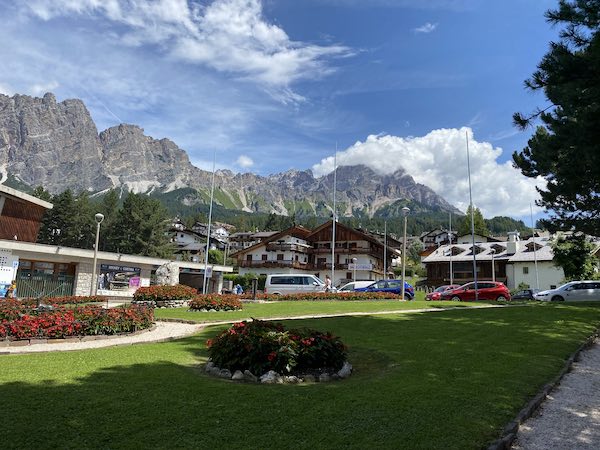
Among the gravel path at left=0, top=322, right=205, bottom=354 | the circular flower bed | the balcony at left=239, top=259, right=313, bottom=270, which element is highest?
the balcony at left=239, top=259, right=313, bottom=270

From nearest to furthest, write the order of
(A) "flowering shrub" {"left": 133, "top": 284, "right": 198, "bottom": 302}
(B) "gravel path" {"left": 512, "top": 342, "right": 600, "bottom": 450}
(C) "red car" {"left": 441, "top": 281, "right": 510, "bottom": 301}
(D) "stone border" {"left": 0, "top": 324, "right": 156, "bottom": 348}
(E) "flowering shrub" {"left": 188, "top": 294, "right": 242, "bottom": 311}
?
(B) "gravel path" {"left": 512, "top": 342, "right": 600, "bottom": 450} → (D) "stone border" {"left": 0, "top": 324, "right": 156, "bottom": 348} → (E) "flowering shrub" {"left": 188, "top": 294, "right": 242, "bottom": 311} → (A) "flowering shrub" {"left": 133, "top": 284, "right": 198, "bottom": 302} → (C) "red car" {"left": 441, "top": 281, "right": 510, "bottom": 301}

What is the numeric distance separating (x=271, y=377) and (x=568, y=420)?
14.8 ft

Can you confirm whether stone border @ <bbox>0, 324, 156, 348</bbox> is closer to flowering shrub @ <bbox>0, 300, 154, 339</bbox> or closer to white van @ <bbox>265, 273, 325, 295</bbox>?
flowering shrub @ <bbox>0, 300, 154, 339</bbox>

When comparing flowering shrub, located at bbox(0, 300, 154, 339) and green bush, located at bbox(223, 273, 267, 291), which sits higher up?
green bush, located at bbox(223, 273, 267, 291)

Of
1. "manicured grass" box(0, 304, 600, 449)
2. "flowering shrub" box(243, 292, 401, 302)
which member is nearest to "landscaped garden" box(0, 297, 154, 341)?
"manicured grass" box(0, 304, 600, 449)

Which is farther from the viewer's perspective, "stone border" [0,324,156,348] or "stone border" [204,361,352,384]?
"stone border" [0,324,156,348]

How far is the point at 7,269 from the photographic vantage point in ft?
95.5

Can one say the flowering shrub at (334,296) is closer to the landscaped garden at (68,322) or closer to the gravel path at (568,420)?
the landscaped garden at (68,322)

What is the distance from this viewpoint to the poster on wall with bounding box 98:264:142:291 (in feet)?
117

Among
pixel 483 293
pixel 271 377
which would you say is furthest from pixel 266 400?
pixel 483 293

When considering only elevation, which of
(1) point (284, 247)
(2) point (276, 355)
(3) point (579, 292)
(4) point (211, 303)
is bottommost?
(2) point (276, 355)

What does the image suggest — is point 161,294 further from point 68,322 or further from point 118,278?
point 118,278

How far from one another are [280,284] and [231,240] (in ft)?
308

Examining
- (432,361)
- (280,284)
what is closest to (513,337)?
(432,361)
